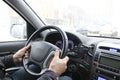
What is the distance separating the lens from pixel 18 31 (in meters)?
2.95

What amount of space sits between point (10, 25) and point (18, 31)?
0.14 meters

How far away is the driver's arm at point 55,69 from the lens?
1.56 meters

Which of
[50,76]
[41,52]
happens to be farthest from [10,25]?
[50,76]

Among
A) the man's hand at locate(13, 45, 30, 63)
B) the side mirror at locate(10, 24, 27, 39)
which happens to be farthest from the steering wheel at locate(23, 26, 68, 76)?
the side mirror at locate(10, 24, 27, 39)

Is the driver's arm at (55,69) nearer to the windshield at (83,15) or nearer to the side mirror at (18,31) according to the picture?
the windshield at (83,15)

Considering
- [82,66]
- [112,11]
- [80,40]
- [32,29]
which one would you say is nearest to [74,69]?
[82,66]

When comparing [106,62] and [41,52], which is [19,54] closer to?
[41,52]

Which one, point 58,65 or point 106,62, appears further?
point 106,62

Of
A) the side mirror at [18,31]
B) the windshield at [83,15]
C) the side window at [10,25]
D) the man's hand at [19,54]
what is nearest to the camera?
the man's hand at [19,54]

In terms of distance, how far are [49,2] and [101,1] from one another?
64cm

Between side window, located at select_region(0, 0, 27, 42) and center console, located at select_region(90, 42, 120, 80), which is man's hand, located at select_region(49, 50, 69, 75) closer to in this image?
center console, located at select_region(90, 42, 120, 80)

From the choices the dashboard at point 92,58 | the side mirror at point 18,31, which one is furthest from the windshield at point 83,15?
the side mirror at point 18,31

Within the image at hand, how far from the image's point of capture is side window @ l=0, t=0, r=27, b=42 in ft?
8.86

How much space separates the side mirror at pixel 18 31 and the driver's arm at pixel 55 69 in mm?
1333
